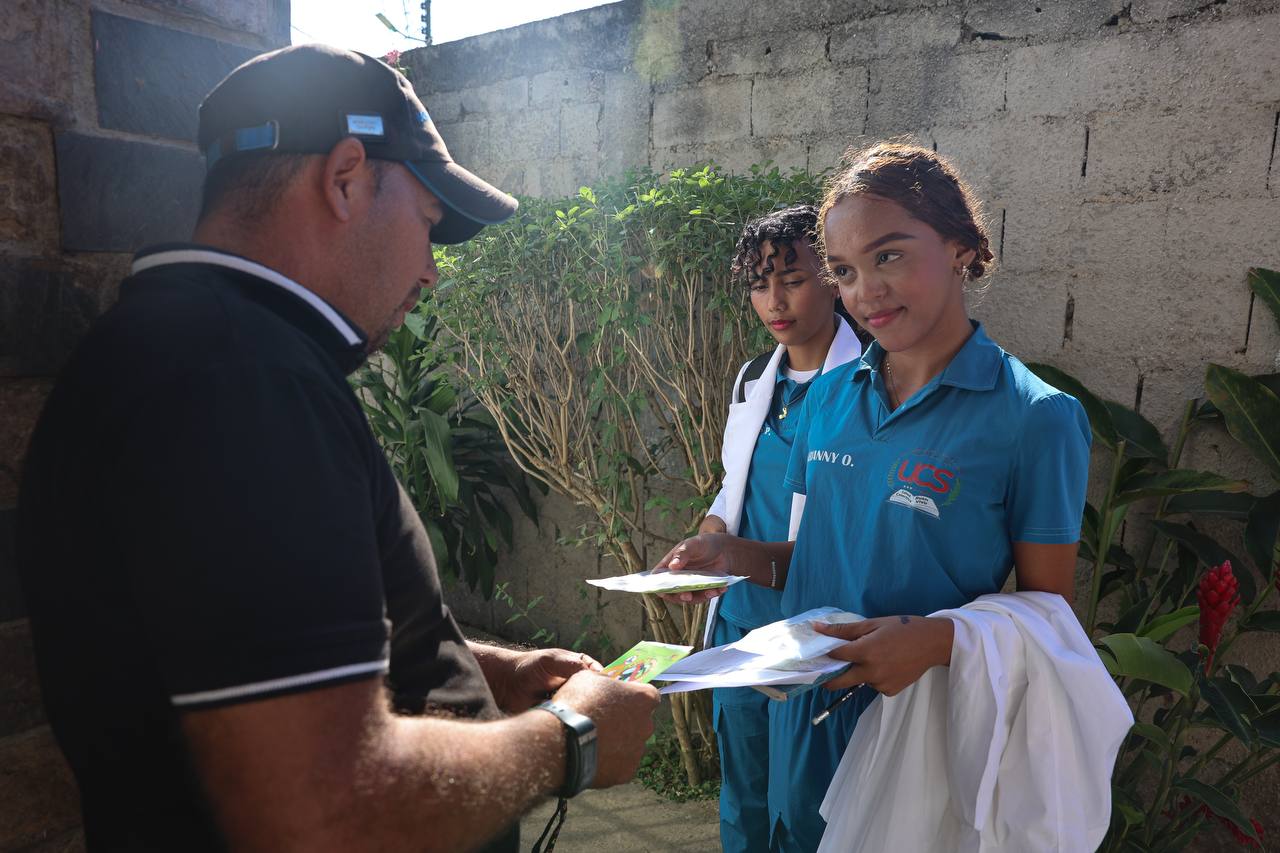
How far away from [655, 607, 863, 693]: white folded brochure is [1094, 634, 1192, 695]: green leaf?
1.01 m

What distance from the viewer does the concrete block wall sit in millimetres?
2896

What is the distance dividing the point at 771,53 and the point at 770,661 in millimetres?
3112

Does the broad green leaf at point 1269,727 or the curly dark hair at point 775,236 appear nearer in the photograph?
the broad green leaf at point 1269,727

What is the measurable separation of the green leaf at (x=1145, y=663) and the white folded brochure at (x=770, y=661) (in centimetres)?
101

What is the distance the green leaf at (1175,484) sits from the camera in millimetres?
2617

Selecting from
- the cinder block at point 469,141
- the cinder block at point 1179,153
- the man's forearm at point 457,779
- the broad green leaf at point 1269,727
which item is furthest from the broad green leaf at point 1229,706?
the cinder block at point 469,141

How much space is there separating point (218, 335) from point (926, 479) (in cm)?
128

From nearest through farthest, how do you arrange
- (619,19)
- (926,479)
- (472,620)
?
(926,479) < (619,19) < (472,620)

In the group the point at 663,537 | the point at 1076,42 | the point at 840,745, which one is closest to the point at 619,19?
the point at 1076,42

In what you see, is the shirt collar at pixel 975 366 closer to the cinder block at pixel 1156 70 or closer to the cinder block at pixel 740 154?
the cinder block at pixel 1156 70

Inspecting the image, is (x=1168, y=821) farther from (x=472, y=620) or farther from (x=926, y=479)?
(x=472, y=620)

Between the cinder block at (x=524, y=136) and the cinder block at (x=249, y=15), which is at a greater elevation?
the cinder block at (x=524, y=136)

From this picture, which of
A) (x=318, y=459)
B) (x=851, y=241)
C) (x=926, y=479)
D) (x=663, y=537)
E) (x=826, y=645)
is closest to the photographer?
(x=318, y=459)

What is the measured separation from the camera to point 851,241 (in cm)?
185
